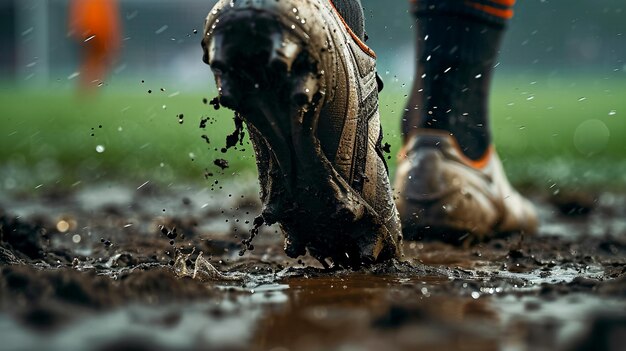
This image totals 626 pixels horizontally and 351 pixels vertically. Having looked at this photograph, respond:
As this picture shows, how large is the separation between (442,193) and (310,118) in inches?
49.3

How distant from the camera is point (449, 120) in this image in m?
3.39

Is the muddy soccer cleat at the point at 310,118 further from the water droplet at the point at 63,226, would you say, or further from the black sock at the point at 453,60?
the water droplet at the point at 63,226

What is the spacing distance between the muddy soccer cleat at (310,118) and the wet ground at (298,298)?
12 centimetres

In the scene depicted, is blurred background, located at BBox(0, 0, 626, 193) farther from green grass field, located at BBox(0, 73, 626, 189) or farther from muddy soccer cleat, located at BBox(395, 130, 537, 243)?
muddy soccer cleat, located at BBox(395, 130, 537, 243)

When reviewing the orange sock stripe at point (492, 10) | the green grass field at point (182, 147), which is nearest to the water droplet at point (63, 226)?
the green grass field at point (182, 147)

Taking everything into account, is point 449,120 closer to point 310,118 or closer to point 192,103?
point 310,118

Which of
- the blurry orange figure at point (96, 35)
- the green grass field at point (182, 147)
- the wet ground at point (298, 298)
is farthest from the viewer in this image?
the blurry orange figure at point (96, 35)

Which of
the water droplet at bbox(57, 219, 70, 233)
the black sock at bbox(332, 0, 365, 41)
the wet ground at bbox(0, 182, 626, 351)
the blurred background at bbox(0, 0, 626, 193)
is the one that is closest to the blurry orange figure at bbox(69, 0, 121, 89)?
the blurred background at bbox(0, 0, 626, 193)

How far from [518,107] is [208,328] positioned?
22144 millimetres

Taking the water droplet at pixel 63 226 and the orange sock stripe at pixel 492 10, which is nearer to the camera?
the orange sock stripe at pixel 492 10

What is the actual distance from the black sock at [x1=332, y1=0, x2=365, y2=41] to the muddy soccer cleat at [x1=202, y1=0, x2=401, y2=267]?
0.24ft

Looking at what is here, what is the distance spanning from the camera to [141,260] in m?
2.73

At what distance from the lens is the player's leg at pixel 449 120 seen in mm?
3252

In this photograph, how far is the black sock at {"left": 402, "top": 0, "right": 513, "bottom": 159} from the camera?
10.7 feet
